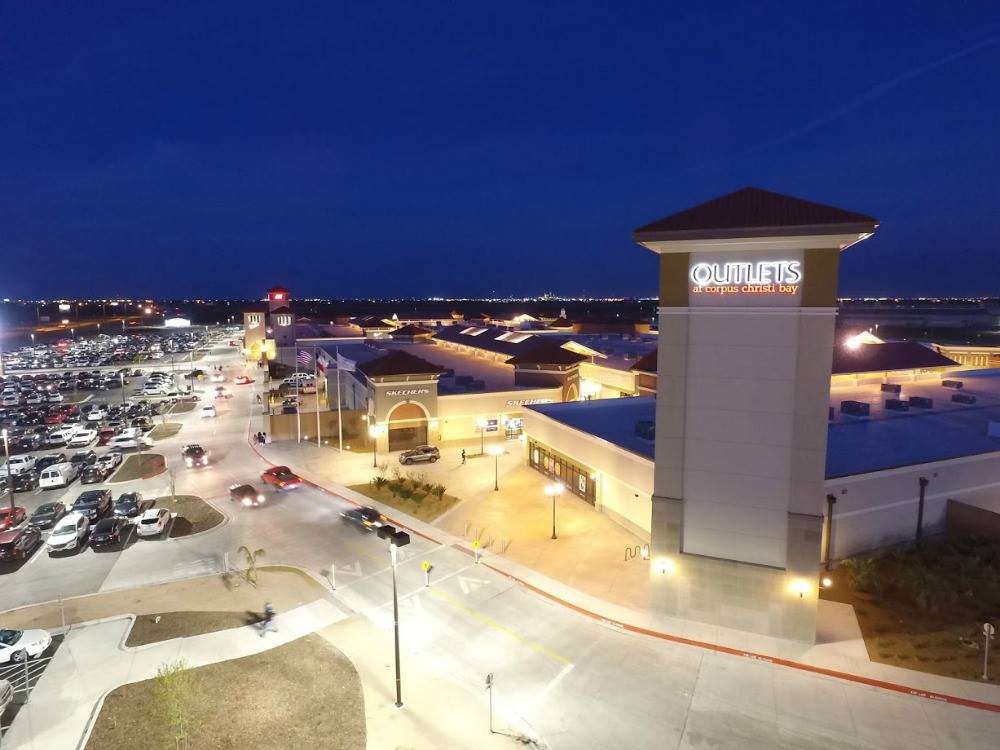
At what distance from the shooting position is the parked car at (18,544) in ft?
87.4

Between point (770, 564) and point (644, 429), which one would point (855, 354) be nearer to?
point (644, 429)

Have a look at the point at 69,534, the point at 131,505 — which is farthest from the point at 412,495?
the point at 69,534

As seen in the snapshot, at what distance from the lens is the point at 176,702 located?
1512 centimetres

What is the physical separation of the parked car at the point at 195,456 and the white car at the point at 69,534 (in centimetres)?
1334

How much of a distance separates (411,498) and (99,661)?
18243 mm

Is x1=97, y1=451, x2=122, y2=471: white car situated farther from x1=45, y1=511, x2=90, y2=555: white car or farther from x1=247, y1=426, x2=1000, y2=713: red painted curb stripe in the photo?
x1=247, y1=426, x2=1000, y2=713: red painted curb stripe

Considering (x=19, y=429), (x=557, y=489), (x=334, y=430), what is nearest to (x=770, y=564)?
(x=557, y=489)

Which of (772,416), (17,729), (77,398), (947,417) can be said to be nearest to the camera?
(17,729)

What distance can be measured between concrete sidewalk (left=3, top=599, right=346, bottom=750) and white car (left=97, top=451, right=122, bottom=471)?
23.0m

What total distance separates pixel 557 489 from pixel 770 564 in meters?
11.1

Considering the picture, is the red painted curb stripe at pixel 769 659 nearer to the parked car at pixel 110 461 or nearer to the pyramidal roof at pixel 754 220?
the pyramidal roof at pixel 754 220

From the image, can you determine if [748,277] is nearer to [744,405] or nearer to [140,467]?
[744,405]

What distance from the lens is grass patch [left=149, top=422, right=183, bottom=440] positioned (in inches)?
2051

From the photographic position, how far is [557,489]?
96.2 ft
